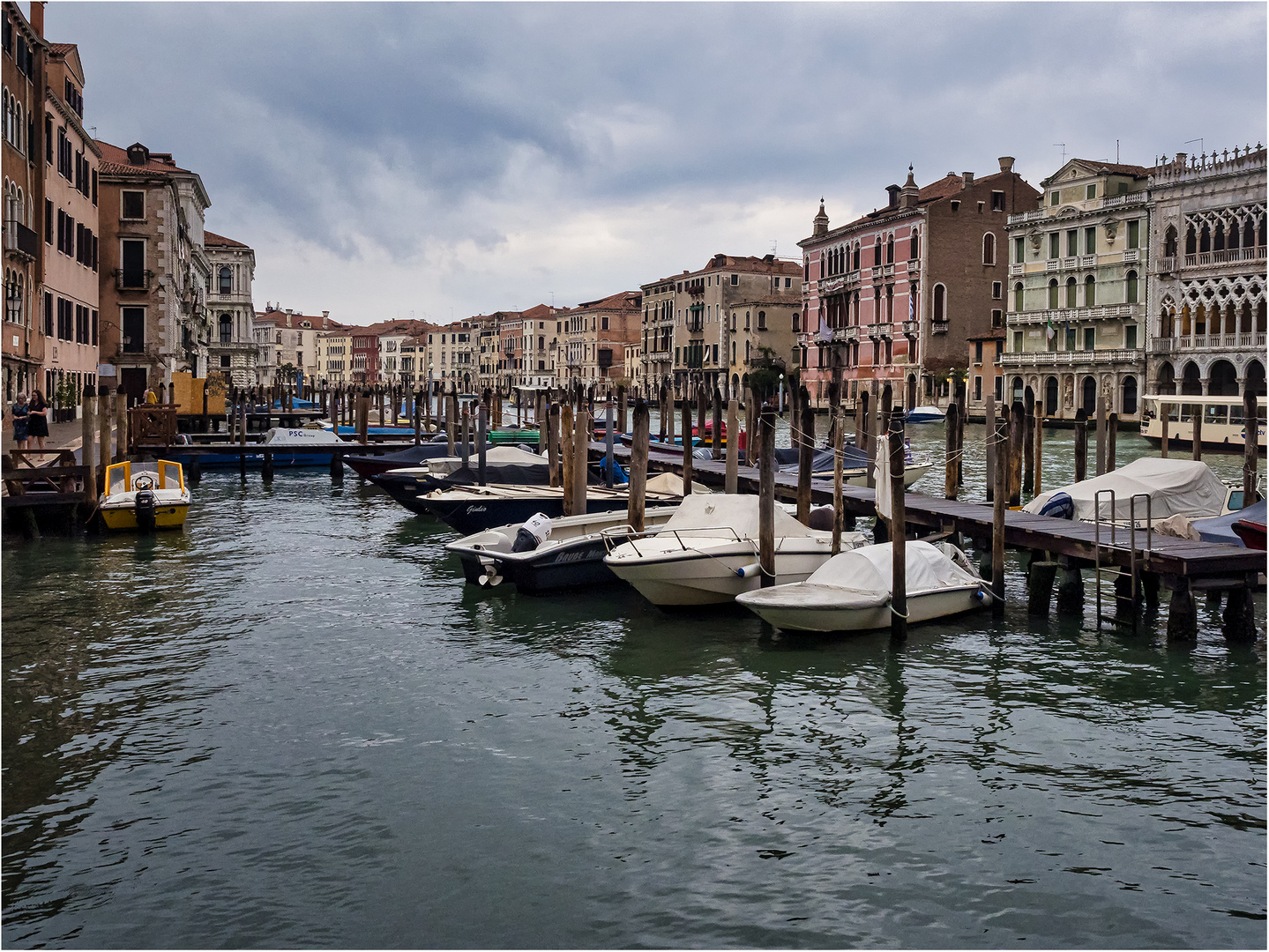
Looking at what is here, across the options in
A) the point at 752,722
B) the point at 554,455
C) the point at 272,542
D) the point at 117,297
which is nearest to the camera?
the point at 752,722

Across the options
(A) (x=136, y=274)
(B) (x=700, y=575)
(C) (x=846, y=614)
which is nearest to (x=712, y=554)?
(B) (x=700, y=575)

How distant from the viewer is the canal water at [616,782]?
615 centimetres

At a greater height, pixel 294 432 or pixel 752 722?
pixel 294 432

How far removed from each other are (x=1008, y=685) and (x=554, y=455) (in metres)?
12.3

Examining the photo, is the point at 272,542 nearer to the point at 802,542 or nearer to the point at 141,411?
the point at 802,542

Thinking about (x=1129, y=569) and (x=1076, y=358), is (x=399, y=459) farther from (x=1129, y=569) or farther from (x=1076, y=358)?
(x=1076, y=358)

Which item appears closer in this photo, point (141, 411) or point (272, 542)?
point (272, 542)

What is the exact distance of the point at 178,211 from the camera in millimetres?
46781

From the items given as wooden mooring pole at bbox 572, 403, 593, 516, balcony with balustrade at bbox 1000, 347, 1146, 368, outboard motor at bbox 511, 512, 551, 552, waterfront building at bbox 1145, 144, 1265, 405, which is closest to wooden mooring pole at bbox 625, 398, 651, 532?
outboard motor at bbox 511, 512, 551, 552

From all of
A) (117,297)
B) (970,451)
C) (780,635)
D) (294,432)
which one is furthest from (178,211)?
(780,635)

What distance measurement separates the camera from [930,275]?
60969 millimetres

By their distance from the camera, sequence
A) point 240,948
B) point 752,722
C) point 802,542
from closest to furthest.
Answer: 1. point 240,948
2. point 752,722
3. point 802,542

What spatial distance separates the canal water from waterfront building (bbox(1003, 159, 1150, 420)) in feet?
132

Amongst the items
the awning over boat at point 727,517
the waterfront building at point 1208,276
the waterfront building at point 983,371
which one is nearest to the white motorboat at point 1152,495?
the awning over boat at point 727,517
